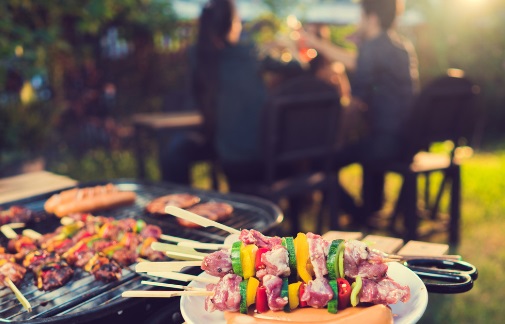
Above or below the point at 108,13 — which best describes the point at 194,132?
below

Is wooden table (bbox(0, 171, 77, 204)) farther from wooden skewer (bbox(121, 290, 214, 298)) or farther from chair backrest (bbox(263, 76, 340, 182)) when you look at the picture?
wooden skewer (bbox(121, 290, 214, 298))

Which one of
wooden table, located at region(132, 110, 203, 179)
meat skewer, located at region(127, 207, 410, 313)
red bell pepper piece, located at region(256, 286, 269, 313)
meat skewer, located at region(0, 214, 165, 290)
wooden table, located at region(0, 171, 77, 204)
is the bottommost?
wooden table, located at region(0, 171, 77, 204)

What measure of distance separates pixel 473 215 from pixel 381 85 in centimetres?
245

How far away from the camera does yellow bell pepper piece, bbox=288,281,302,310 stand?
4.62 feet

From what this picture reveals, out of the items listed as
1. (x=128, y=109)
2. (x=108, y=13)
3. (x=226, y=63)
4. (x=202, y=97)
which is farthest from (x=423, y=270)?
(x=128, y=109)

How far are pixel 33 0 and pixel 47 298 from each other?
5.79 metres

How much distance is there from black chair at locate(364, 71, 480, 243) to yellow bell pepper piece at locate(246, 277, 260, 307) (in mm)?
3348

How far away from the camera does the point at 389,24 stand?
480 cm

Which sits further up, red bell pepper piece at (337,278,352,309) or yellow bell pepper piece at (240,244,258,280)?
yellow bell pepper piece at (240,244,258,280)

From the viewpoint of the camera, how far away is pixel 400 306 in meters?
1.46

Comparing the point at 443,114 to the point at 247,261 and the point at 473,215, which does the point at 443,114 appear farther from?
the point at 247,261

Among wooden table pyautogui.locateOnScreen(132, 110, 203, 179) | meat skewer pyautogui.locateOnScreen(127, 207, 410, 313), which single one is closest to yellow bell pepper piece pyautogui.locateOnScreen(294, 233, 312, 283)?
meat skewer pyautogui.locateOnScreen(127, 207, 410, 313)

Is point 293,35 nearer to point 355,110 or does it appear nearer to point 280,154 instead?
point 355,110

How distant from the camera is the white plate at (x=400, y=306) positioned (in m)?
1.37
